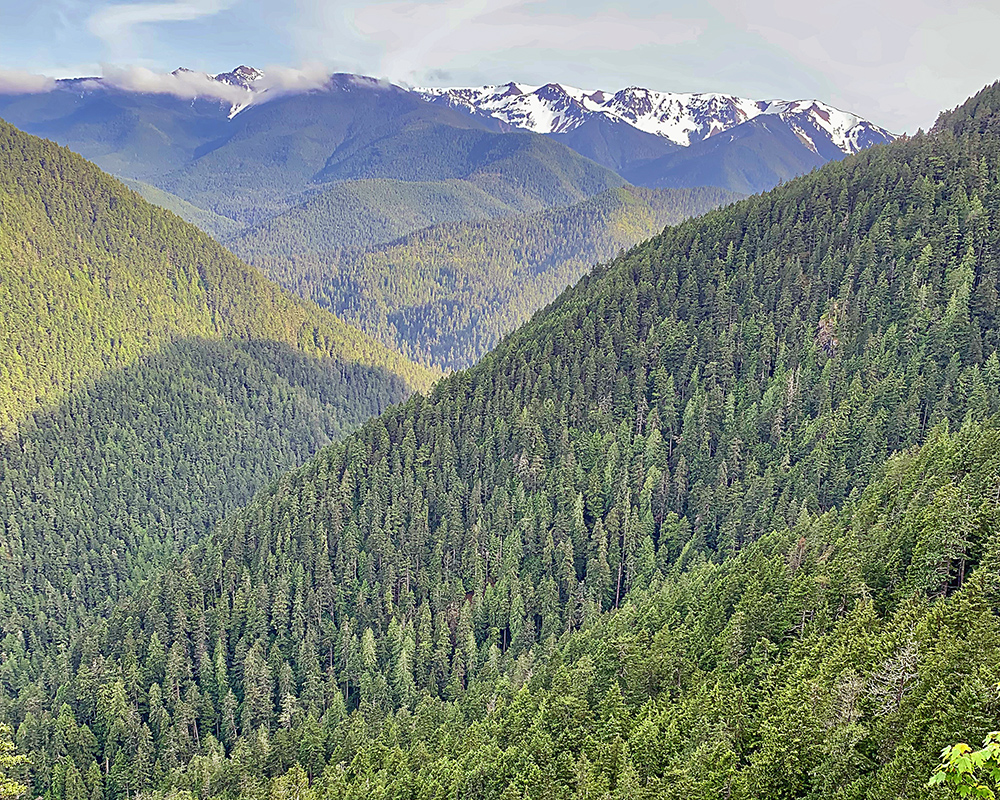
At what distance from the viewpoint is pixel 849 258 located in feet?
500

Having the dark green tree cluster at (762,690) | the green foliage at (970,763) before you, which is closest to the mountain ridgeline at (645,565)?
the dark green tree cluster at (762,690)

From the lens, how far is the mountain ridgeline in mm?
55406

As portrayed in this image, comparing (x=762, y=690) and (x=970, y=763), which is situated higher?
(x=970, y=763)

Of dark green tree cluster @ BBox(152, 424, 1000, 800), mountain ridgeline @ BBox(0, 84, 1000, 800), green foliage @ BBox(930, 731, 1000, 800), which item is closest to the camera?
green foliage @ BBox(930, 731, 1000, 800)

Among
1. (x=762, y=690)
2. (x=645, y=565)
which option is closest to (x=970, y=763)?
(x=762, y=690)

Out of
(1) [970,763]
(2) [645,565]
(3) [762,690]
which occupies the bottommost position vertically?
(2) [645,565]

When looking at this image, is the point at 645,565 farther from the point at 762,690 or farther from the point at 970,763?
the point at 970,763

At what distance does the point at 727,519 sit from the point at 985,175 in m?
89.3

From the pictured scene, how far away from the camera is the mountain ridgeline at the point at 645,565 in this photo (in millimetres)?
55406

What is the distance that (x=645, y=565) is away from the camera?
124562 mm

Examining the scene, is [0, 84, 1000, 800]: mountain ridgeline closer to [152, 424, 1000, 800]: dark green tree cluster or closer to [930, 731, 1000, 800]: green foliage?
[152, 424, 1000, 800]: dark green tree cluster

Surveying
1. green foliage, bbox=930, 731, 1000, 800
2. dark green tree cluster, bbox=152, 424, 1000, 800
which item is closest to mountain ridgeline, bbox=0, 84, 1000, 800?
dark green tree cluster, bbox=152, 424, 1000, 800

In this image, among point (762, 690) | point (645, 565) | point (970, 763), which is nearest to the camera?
point (970, 763)

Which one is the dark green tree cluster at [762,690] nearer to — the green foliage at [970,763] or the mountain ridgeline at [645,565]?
the mountain ridgeline at [645,565]
